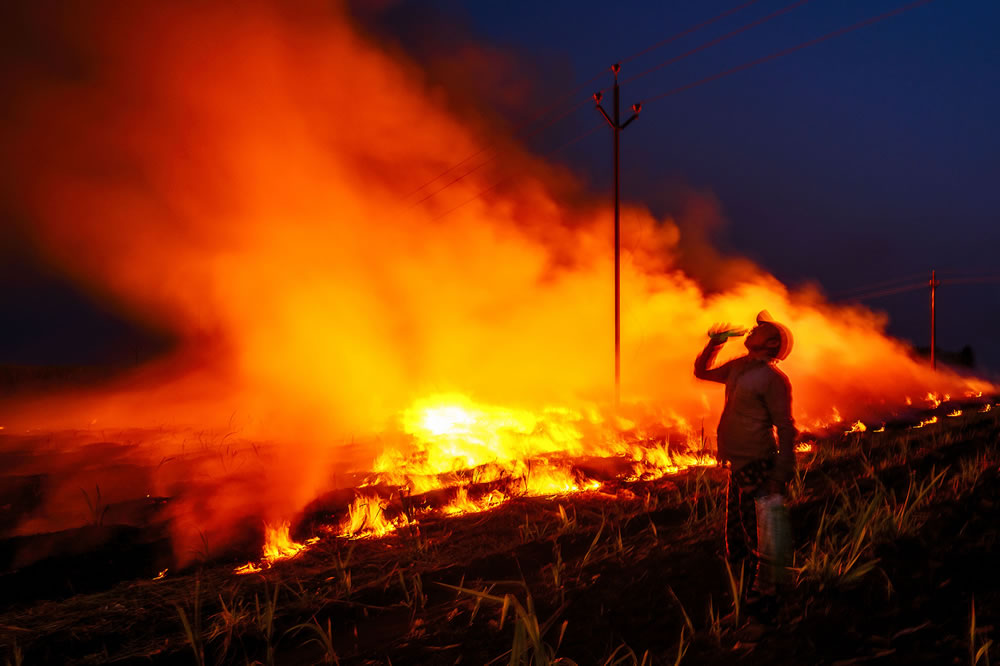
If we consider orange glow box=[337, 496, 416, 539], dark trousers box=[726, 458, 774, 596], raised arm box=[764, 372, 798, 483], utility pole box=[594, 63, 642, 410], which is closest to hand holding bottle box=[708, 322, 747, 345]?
raised arm box=[764, 372, 798, 483]

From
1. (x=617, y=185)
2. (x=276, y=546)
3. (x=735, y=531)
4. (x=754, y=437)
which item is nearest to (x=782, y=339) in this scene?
(x=754, y=437)

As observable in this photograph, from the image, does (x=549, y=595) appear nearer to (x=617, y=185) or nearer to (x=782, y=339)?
(x=782, y=339)

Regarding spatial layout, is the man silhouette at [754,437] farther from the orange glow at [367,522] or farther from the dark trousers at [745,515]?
the orange glow at [367,522]

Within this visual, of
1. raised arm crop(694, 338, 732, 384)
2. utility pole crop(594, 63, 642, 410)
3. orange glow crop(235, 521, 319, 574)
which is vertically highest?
utility pole crop(594, 63, 642, 410)

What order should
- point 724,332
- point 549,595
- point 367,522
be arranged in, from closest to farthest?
point 724,332
point 549,595
point 367,522

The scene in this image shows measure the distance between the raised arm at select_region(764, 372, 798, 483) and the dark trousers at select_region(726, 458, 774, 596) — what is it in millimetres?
80

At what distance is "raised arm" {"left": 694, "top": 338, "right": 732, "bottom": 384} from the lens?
3967mm

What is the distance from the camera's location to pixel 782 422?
3467mm

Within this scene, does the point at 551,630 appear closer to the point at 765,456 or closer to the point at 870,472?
the point at 765,456

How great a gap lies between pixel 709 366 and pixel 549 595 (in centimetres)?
179

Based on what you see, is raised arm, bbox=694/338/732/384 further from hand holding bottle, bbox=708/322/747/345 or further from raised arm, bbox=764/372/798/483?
raised arm, bbox=764/372/798/483

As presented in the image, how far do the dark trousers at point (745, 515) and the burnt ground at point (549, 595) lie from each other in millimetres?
240

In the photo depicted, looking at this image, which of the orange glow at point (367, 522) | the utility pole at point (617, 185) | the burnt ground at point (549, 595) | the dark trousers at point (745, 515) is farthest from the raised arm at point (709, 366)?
the utility pole at point (617, 185)

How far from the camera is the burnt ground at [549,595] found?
3.25 m
